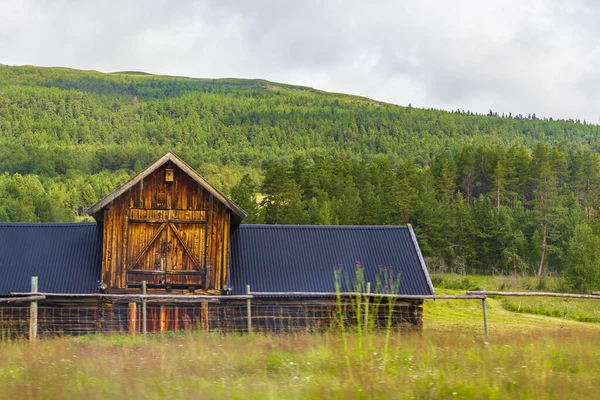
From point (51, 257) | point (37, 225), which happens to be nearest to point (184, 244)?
point (51, 257)

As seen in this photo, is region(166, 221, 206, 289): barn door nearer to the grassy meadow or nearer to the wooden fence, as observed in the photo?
the wooden fence

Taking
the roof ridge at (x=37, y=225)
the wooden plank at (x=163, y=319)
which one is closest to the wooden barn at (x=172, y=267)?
the wooden plank at (x=163, y=319)

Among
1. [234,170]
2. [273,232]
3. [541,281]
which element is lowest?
[541,281]

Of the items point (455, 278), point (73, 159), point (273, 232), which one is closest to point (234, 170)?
point (73, 159)

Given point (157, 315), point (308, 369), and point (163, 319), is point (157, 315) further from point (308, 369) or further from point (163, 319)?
point (308, 369)

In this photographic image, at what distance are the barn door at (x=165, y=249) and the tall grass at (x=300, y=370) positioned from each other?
12775 mm

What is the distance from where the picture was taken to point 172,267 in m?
22.6

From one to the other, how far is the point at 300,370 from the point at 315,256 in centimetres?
1651

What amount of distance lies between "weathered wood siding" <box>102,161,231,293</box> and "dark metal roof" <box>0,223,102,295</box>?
108 centimetres

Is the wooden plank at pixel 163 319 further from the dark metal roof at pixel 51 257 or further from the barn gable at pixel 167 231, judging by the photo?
the dark metal roof at pixel 51 257

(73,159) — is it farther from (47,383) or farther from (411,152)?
(47,383)

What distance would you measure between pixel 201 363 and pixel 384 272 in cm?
1561

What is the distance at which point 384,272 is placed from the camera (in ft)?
74.7

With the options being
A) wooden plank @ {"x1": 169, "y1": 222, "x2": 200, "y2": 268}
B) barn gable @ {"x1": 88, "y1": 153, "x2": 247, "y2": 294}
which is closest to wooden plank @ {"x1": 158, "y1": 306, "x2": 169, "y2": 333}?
barn gable @ {"x1": 88, "y1": 153, "x2": 247, "y2": 294}
